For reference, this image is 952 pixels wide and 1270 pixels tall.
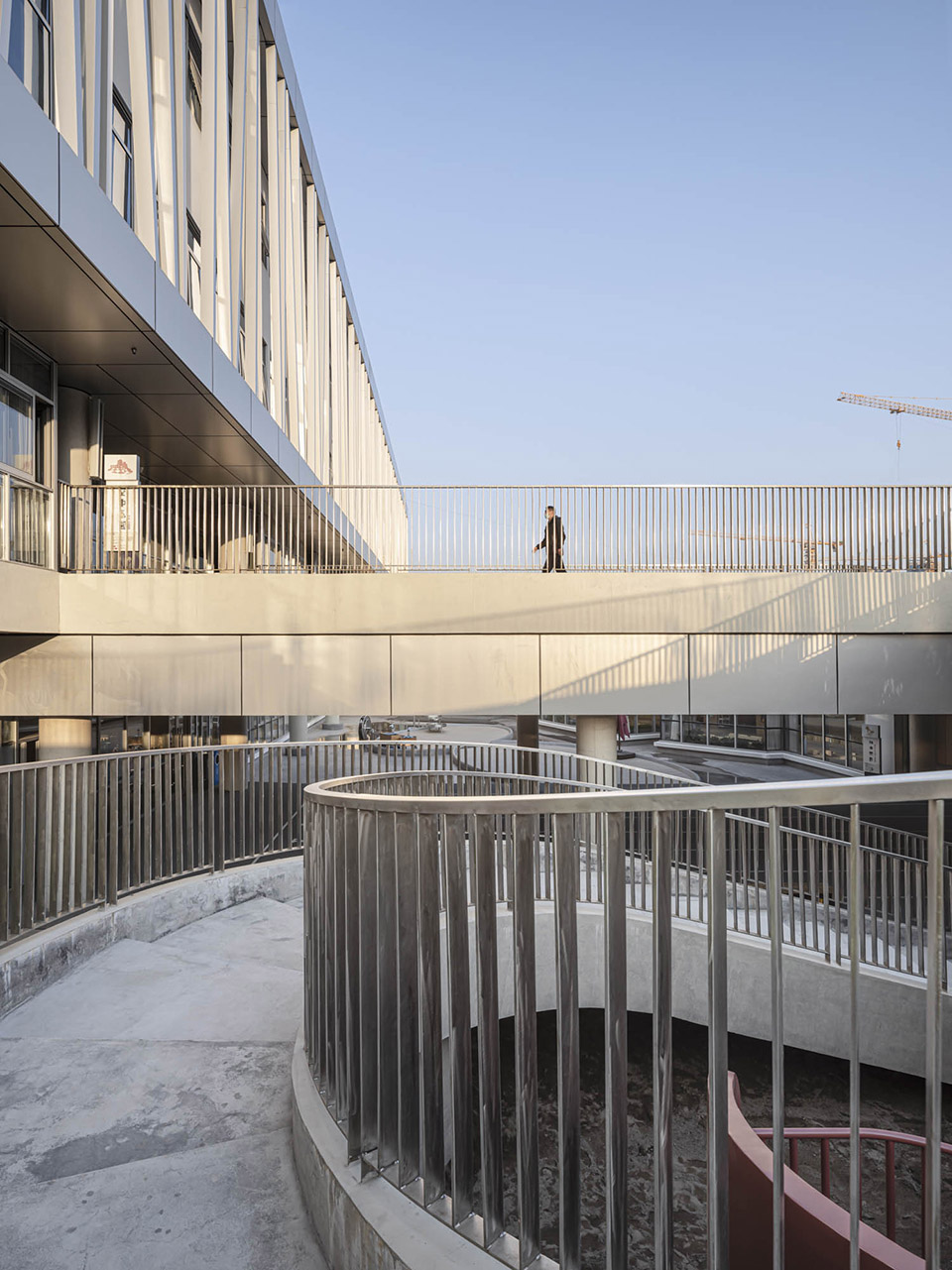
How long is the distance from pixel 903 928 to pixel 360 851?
9.34m

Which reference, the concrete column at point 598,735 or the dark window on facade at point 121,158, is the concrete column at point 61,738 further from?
the concrete column at point 598,735

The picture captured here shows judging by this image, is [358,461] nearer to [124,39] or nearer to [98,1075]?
[124,39]

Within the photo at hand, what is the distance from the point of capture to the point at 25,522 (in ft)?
38.8

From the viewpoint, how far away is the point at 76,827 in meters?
5.81

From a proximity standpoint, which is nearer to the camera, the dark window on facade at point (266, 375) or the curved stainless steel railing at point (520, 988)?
the curved stainless steel railing at point (520, 988)

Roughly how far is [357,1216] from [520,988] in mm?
1037

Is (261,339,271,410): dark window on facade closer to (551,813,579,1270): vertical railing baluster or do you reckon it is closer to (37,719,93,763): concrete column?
(37,719,93,763): concrete column

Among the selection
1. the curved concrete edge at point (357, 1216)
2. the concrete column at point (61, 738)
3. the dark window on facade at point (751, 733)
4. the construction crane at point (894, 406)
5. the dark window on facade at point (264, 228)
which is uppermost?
the construction crane at point (894, 406)

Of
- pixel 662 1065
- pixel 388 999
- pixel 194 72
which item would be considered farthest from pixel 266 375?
pixel 662 1065

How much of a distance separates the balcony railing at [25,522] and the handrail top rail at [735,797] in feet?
36.1

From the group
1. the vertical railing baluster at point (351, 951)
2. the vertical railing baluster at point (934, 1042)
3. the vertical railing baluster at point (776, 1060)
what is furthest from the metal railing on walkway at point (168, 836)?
the vertical railing baluster at point (934, 1042)

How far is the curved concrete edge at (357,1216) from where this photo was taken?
2201mm

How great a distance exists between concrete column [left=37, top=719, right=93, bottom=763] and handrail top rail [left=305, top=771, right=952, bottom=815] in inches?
517

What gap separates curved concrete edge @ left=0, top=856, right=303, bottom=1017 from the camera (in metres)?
4.86
